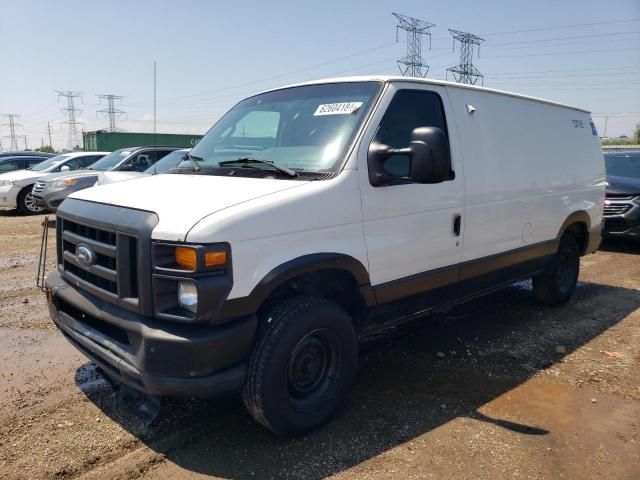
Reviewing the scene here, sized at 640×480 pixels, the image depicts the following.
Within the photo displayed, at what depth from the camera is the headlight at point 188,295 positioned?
270cm

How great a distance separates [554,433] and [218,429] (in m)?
2.18

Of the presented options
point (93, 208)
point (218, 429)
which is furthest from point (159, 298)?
point (218, 429)

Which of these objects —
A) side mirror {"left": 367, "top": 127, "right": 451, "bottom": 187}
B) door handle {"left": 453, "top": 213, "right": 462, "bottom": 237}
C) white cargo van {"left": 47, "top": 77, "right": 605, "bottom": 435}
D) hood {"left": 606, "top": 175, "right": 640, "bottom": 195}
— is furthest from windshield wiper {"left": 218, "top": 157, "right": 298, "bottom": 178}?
hood {"left": 606, "top": 175, "right": 640, "bottom": 195}

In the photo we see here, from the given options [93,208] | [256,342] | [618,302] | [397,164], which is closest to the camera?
[256,342]

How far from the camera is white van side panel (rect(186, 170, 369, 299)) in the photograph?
9.09 ft

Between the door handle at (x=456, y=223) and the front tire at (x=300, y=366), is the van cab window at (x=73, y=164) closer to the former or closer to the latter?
the door handle at (x=456, y=223)

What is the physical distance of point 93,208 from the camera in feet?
10.6

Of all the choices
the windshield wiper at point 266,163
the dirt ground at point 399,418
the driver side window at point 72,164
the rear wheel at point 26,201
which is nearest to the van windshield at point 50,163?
the driver side window at point 72,164

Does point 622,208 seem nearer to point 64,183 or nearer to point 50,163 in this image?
point 64,183

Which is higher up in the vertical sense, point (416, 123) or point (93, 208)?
point (416, 123)

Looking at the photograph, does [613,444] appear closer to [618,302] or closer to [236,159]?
[236,159]

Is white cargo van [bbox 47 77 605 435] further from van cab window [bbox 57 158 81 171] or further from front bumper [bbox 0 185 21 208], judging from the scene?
van cab window [bbox 57 158 81 171]

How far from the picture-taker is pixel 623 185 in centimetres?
959

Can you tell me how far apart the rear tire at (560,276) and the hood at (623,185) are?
4.06m
